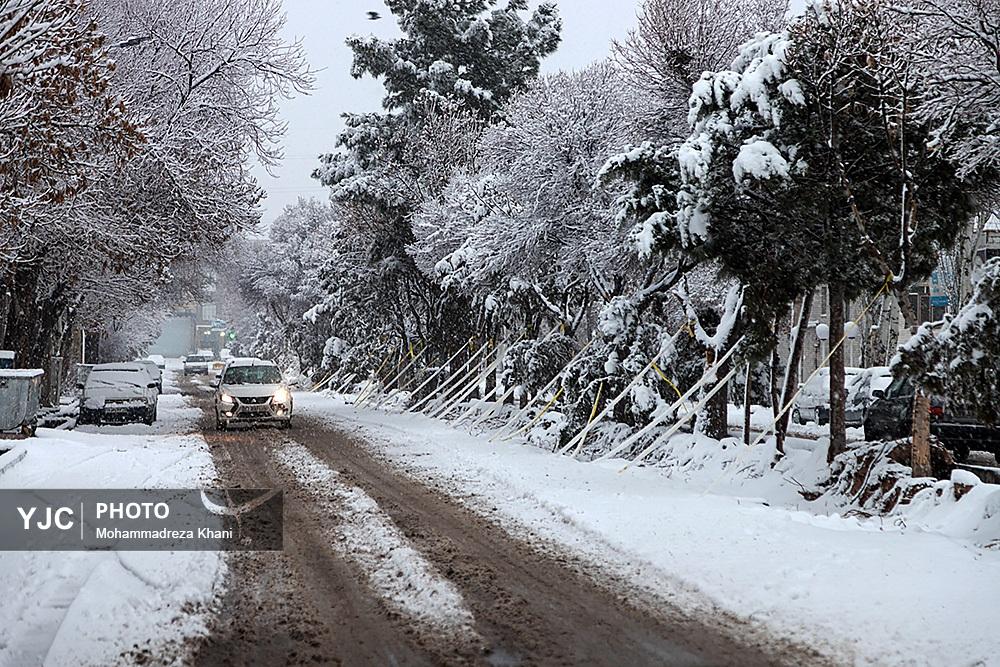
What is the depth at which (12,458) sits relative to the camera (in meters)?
12.7

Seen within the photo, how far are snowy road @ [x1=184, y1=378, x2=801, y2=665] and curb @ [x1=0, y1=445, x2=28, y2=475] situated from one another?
412 centimetres

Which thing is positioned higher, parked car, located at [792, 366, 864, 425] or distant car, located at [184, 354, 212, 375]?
parked car, located at [792, 366, 864, 425]

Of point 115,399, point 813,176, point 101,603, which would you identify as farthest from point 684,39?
point 115,399

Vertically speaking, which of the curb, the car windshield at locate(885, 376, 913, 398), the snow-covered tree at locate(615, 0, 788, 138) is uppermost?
the snow-covered tree at locate(615, 0, 788, 138)

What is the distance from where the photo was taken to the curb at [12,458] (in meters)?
12.1

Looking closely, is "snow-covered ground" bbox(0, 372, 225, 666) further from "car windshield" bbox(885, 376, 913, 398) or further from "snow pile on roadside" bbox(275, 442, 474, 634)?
"car windshield" bbox(885, 376, 913, 398)

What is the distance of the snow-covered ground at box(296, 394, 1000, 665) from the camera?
20.4ft

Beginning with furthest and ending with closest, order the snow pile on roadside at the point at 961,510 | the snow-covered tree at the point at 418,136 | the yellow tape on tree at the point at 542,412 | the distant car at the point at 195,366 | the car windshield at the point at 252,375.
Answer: the distant car at the point at 195,366 < the snow-covered tree at the point at 418,136 < the car windshield at the point at 252,375 < the yellow tape on tree at the point at 542,412 < the snow pile on roadside at the point at 961,510

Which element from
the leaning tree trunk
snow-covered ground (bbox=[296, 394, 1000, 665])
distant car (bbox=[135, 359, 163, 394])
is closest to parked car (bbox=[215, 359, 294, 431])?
distant car (bbox=[135, 359, 163, 394])

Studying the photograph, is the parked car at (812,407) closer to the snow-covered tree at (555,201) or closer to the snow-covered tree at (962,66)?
the snow-covered tree at (555,201)

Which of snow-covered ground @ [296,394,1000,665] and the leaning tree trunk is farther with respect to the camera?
the leaning tree trunk

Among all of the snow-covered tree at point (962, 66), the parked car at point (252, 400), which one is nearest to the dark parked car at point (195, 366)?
the parked car at point (252, 400)

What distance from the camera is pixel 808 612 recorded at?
6605mm

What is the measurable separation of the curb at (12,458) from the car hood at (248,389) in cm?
885
